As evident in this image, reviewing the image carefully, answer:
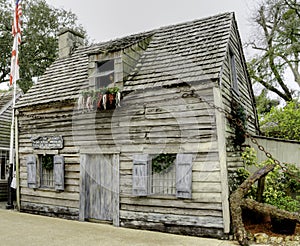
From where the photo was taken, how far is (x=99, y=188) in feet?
26.6

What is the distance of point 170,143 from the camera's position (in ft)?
23.0

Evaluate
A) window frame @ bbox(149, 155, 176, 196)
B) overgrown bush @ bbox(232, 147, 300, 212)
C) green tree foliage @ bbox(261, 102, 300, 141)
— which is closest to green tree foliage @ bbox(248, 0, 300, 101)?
green tree foliage @ bbox(261, 102, 300, 141)

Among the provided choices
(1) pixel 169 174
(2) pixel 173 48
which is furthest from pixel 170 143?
(2) pixel 173 48

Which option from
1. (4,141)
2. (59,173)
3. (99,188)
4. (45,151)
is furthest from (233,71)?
(4,141)

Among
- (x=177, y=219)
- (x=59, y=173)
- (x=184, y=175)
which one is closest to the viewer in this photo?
(x=184, y=175)

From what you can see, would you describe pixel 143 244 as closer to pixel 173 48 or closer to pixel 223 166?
pixel 223 166

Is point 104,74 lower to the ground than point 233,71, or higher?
lower

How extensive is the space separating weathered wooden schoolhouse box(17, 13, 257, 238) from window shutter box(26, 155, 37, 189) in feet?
0.10

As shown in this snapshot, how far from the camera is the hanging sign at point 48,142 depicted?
8820mm

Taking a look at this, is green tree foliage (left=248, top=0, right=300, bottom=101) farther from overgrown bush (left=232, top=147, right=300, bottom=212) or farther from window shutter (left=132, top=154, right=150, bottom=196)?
Answer: window shutter (left=132, top=154, right=150, bottom=196)

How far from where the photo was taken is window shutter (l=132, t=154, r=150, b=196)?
7.09 metres

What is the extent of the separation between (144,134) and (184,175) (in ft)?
4.82

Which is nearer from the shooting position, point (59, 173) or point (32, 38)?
point (59, 173)

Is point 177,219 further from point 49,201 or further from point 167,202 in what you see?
point 49,201
